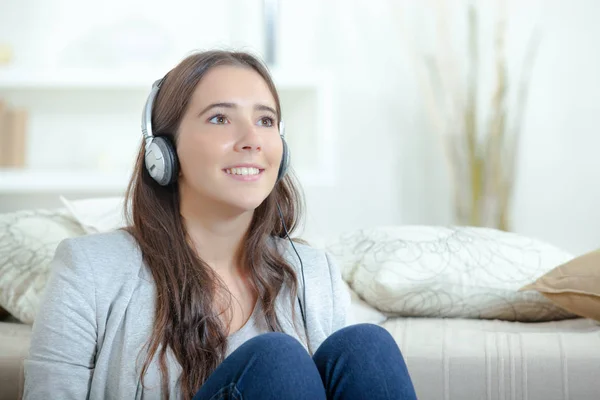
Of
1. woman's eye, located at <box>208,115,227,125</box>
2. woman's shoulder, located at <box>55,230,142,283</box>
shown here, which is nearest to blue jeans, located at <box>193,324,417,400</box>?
woman's shoulder, located at <box>55,230,142,283</box>

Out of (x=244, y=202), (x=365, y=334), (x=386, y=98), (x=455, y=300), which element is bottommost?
(x=455, y=300)

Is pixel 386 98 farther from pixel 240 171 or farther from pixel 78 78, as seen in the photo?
pixel 240 171

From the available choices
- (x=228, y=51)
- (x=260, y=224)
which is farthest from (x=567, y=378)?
(x=228, y=51)

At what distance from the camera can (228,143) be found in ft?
4.15

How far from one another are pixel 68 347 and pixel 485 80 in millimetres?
2287

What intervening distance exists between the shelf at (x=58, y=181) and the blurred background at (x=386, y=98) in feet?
0.50

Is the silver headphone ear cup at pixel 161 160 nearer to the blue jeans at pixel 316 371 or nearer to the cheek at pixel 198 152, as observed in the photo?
the cheek at pixel 198 152

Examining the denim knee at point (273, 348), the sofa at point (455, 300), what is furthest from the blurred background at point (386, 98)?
the denim knee at point (273, 348)

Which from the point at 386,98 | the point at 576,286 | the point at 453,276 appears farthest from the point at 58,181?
the point at 576,286

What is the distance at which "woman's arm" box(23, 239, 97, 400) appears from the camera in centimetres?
110

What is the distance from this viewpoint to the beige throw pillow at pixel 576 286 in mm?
1575

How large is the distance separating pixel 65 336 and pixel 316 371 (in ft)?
1.22

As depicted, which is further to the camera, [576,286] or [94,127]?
[94,127]

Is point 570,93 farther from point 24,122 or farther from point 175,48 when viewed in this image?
point 24,122
